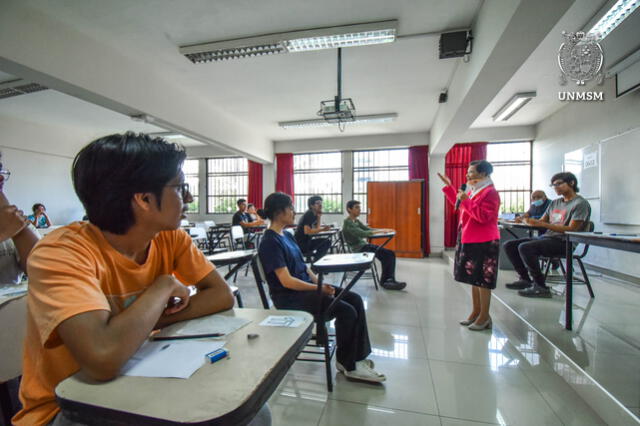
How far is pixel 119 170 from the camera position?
0.79 meters

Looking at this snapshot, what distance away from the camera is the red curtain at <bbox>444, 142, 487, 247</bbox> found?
6.97m

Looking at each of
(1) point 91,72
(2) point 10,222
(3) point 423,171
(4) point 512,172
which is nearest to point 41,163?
(1) point 91,72

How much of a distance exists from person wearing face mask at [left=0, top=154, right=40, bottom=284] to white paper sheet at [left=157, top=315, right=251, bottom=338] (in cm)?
104

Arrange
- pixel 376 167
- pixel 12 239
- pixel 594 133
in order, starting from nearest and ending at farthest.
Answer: pixel 12 239, pixel 594 133, pixel 376 167

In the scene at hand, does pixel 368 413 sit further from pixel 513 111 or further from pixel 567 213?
pixel 513 111

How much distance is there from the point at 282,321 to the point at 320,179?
7.41m

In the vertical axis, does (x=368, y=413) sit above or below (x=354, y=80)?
below

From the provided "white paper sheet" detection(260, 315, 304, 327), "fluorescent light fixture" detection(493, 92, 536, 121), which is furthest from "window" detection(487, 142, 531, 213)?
"white paper sheet" detection(260, 315, 304, 327)

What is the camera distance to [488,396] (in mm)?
1697

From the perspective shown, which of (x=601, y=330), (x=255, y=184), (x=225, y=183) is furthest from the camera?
(x=225, y=183)

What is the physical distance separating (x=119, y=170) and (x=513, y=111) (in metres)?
6.62

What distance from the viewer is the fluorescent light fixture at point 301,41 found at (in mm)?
3043

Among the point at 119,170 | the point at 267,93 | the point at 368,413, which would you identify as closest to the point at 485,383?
the point at 368,413

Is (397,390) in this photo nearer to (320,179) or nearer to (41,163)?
(320,179)
